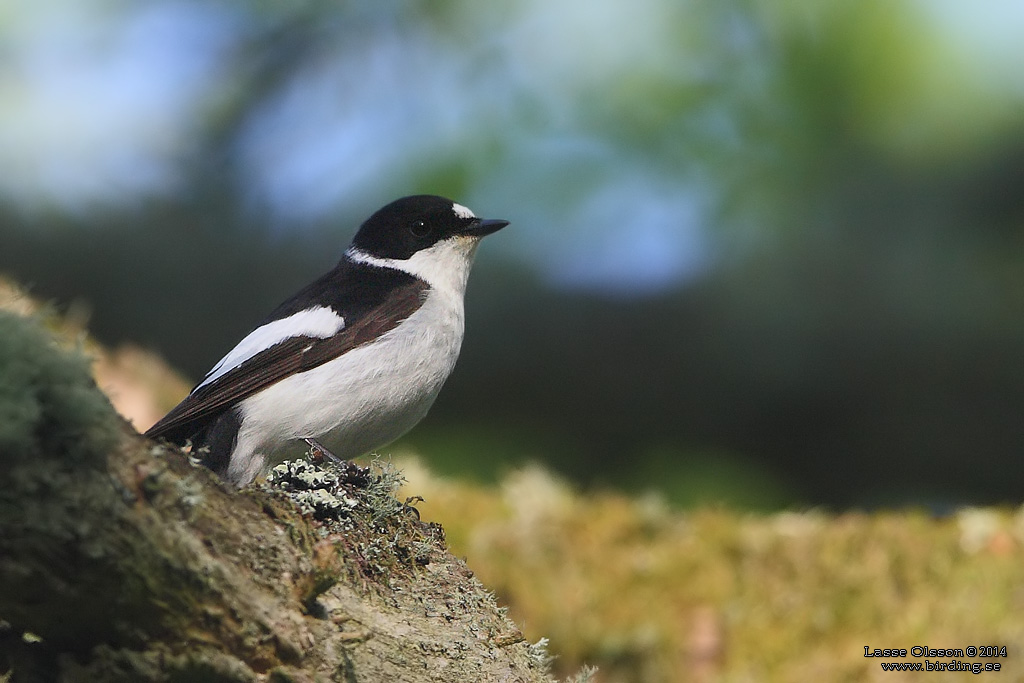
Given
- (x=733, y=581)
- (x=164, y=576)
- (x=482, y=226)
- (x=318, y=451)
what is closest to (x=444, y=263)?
(x=482, y=226)

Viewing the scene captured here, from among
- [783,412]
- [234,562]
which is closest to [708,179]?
[783,412]

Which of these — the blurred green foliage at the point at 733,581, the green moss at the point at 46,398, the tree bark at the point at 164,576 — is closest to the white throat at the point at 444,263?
the blurred green foliage at the point at 733,581

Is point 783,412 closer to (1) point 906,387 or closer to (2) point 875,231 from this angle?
(1) point 906,387

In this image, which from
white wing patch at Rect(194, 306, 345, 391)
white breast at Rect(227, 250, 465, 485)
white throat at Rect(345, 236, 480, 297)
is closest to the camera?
white breast at Rect(227, 250, 465, 485)

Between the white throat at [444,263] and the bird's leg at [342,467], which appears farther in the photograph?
the white throat at [444,263]

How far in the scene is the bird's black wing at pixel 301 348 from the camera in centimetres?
312

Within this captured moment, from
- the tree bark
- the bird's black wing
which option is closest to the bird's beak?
the bird's black wing

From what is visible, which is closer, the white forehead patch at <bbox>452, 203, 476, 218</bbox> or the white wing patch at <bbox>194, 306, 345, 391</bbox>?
the white wing patch at <bbox>194, 306, 345, 391</bbox>

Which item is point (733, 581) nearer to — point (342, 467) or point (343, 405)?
point (343, 405)

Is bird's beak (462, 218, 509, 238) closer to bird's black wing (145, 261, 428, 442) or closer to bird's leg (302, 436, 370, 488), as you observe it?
bird's black wing (145, 261, 428, 442)

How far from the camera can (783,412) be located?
Answer: 25.0 feet

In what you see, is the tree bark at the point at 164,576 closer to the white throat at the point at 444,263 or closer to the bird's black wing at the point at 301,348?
the bird's black wing at the point at 301,348

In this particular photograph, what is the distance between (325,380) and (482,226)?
1.06 metres

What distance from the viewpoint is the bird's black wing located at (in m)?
3.12
